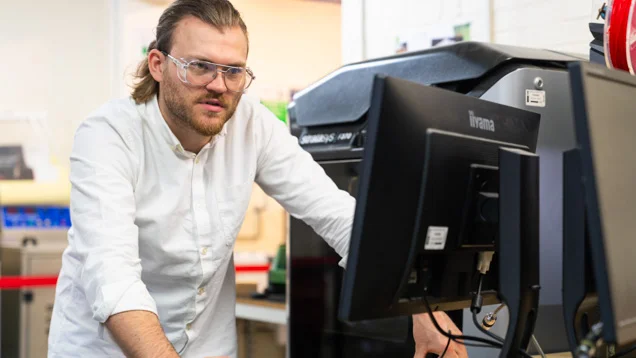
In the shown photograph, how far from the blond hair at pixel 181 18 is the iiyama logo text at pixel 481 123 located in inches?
25.5

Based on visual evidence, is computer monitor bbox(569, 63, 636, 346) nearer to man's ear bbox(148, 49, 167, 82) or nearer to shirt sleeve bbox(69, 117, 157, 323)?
shirt sleeve bbox(69, 117, 157, 323)

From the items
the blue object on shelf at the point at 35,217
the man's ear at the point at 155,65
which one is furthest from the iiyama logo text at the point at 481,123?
the blue object on shelf at the point at 35,217

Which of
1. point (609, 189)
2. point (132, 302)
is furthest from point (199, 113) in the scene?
point (609, 189)

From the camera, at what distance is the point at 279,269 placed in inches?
127

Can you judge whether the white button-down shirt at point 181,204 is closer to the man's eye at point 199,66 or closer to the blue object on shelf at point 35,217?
the man's eye at point 199,66

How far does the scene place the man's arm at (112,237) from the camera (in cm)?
121

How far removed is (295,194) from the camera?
167 cm

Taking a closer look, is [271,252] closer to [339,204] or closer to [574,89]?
[339,204]

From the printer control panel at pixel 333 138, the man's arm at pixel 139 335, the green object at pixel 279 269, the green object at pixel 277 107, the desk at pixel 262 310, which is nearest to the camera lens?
the man's arm at pixel 139 335

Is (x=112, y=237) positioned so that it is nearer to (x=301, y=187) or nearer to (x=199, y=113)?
(x=199, y=113)

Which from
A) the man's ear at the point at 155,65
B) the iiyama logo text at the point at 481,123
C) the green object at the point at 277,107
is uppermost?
the green object at the point at 277,107

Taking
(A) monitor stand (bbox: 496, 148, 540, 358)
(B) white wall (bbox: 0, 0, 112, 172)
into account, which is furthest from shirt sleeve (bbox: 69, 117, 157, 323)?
(B) white wall (bbox: 0, 0, 112, 172)

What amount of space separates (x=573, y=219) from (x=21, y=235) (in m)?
3.92

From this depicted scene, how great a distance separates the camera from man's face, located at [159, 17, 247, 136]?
150cm
